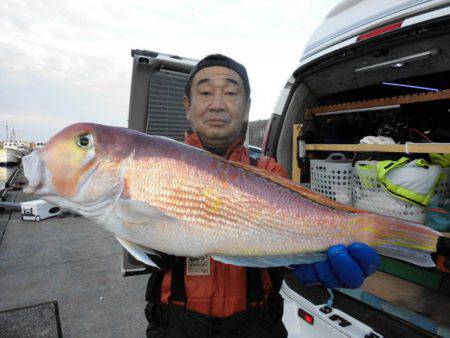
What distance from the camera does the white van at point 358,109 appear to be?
6.95ft

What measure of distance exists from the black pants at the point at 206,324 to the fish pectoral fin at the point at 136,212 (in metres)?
0.75

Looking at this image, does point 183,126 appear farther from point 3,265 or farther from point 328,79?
point 3,265

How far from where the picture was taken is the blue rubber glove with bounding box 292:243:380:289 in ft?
4.85

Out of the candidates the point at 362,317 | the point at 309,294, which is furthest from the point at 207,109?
the point at 362,317

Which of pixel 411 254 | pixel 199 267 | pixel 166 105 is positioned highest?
pixel 166 105

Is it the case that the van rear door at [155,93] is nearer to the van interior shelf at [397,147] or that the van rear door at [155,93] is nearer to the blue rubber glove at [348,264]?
the van interior shelf at [397,147]

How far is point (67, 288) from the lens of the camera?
4.73m

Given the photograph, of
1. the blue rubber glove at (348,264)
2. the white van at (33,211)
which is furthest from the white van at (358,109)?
the white van at (33,211)

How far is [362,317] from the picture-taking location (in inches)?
86.1

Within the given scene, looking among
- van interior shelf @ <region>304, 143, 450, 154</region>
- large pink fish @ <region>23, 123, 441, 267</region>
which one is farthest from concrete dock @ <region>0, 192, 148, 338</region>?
van interior shelf @ <region>304, 143, 450, 154</region>

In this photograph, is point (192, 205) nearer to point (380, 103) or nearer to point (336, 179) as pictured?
point (336, 179)

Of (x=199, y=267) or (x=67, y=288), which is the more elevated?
(x=199, y=267)

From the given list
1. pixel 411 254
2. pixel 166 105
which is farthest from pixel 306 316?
pixel 166 105

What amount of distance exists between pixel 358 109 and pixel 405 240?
2158 mm
